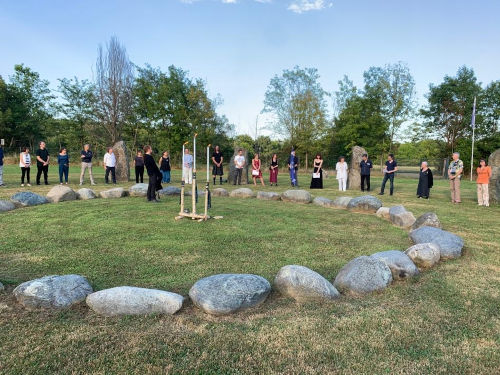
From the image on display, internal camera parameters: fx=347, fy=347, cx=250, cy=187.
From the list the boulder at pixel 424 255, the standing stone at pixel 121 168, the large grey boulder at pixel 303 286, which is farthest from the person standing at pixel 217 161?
the large grey boulder at pixel 303 286

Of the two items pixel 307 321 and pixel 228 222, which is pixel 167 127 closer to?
pixel 228 222

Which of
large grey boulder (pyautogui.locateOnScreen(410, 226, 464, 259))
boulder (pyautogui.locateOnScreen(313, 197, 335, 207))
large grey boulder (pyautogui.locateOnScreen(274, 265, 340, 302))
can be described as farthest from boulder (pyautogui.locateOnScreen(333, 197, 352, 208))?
large grey boulder (pyautogui.locateOnScreen(274, 265, 340, 302))

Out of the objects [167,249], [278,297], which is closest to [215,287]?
[278,297]

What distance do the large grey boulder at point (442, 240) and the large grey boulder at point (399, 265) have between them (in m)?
0.97

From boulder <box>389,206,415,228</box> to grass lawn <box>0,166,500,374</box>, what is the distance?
0.61 metres

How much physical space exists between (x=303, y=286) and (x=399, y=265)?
1361mm

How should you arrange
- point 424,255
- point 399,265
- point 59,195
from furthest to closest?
point 59,195 < point 424,255 < point 399,265

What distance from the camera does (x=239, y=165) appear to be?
15664mm

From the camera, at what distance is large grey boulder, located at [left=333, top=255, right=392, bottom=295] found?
3.51 m

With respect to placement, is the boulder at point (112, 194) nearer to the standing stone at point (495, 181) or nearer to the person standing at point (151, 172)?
the person standing at point (151, 172)

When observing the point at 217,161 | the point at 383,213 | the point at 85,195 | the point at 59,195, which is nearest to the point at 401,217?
the point at 383,213

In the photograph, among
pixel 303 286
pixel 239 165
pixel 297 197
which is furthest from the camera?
pixel 239 165

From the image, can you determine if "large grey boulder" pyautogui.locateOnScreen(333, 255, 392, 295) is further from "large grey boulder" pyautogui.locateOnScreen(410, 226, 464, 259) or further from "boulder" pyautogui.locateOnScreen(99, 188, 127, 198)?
"boulder" pyautogui.locateOnScreen(99, 188, 127, 198)

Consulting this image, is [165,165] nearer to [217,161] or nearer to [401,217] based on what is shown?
[217,161]
